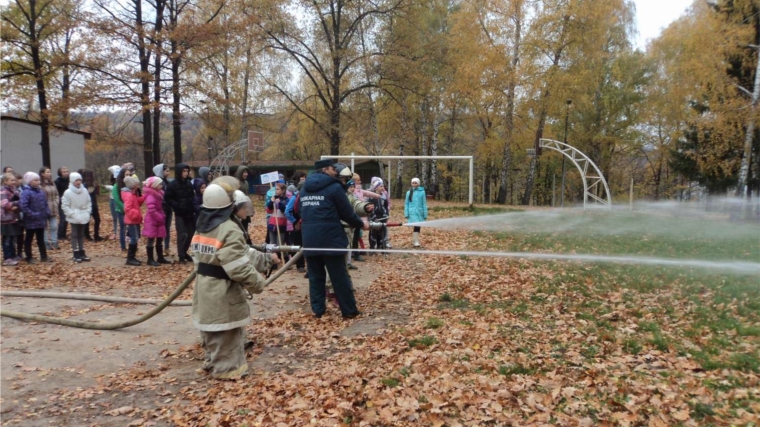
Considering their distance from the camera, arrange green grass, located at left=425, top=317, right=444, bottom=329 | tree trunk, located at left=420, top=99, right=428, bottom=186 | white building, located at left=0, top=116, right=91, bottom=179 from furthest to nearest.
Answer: tree trunk, located at left=420, top=99, right=428, bottom=186
white building, located at left=0, top=116, right=91, bottom=179
green grass, located at left=425, top=317, right=444, bottom=329

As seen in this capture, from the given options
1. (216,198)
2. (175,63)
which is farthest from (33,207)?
(175,63)

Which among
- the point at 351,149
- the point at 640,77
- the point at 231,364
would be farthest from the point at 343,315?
the point at 640,77

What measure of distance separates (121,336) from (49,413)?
2207mm

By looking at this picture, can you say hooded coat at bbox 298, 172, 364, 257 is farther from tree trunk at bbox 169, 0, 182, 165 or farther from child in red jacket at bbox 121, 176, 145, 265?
tree trunk at bbox 169, 0, 182, 165

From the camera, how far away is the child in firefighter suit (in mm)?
5441

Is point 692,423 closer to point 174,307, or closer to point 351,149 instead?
point 174,307

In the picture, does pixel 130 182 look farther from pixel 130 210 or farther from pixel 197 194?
pixel 197 194

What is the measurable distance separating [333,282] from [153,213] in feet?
19.3

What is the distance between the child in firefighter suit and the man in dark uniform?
1983 millimetres

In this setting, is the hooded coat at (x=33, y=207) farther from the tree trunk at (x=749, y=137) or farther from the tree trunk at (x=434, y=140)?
the tree trunk at (x=434, y=140)

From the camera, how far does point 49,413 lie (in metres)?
4.78

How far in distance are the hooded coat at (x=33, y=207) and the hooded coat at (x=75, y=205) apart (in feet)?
2.05

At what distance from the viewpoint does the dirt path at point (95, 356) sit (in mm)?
4879

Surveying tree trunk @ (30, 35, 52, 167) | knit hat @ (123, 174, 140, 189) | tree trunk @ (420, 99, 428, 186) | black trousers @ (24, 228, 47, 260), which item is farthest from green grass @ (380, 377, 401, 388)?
tree trunk @ (420, 99, 428, 186)
